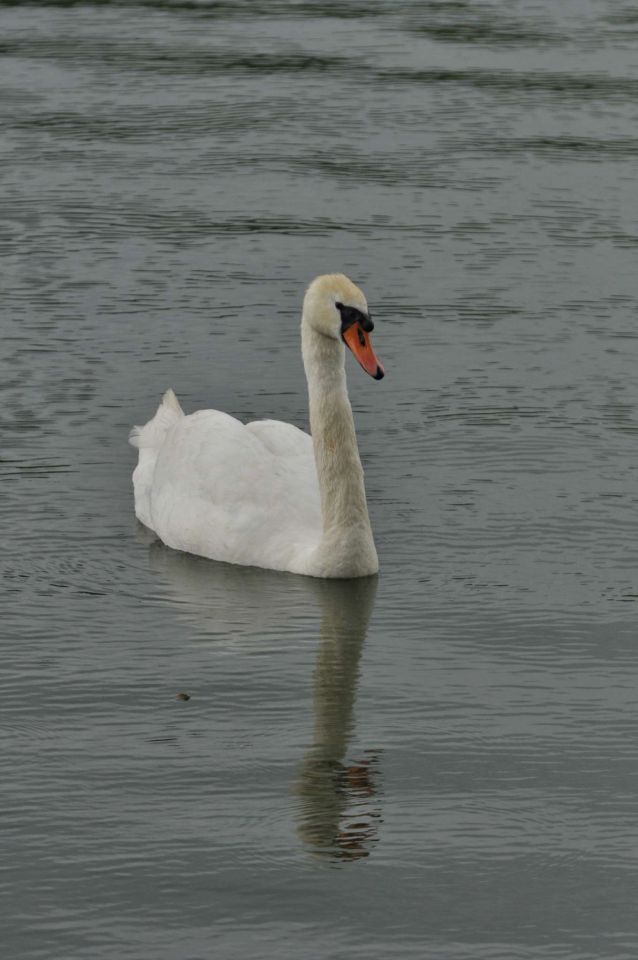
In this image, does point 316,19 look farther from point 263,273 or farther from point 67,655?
point 67,655

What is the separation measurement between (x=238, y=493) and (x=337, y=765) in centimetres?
344

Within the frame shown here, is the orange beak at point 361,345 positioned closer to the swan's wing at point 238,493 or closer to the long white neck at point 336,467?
the long white neck at point 336,467

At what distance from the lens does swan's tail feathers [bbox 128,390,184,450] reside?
43.9 feet

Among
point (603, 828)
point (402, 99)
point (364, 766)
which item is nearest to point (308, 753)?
Answer: point (364, 766)

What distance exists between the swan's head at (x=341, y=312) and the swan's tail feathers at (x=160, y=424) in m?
2.02

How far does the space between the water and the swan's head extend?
1237 mm

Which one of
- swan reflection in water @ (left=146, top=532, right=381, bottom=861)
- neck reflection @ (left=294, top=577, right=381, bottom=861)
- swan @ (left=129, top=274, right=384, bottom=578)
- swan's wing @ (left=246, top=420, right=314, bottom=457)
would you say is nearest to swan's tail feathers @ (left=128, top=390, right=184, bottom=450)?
swan @ (left=129, top=274, right=384, bottom=578)

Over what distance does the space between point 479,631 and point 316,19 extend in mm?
22105

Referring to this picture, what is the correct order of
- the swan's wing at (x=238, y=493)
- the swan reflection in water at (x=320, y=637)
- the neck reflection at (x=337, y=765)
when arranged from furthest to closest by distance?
the swan's wing at (x=238, y=493), the swan reflection in water at (x=320, y=637), the neck reflection at (x=337, y=765)

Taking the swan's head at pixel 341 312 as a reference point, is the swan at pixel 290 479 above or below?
below

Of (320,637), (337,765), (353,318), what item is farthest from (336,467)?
(337,765)

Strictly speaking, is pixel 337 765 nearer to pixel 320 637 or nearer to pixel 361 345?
pixel 320 637

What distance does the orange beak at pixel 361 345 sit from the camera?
11344 millimetres

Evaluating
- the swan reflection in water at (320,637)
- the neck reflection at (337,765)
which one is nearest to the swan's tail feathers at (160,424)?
the swan reflection in water at (320,637)
